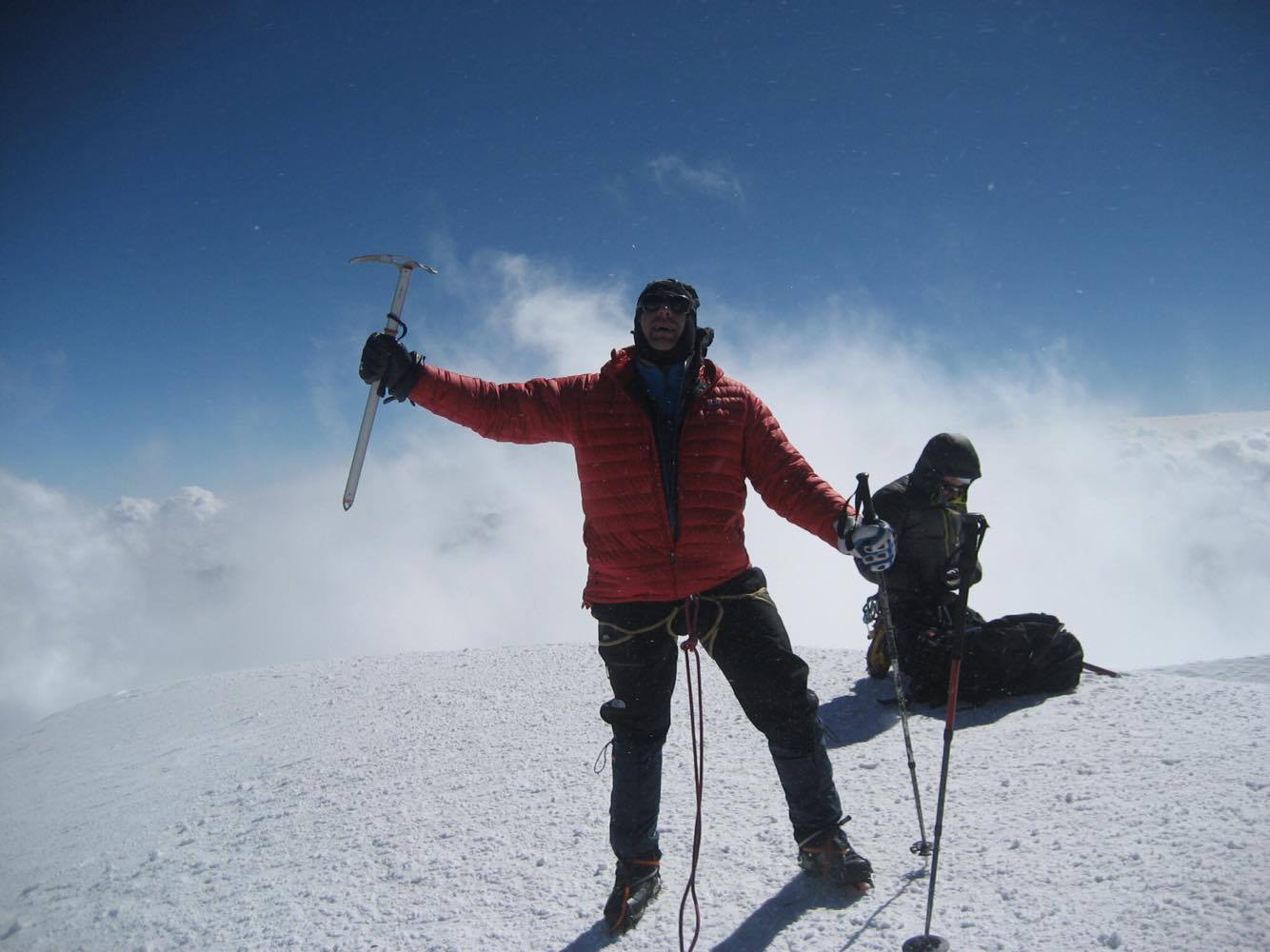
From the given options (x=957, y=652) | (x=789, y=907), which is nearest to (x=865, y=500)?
(x=957, y=652)

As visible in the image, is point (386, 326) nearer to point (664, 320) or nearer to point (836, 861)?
point (664, 320)

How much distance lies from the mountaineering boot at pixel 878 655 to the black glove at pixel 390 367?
4.20 meters

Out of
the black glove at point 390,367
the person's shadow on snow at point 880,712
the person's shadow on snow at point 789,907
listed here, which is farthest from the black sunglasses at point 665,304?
the person's shadow on snow at point 880,712

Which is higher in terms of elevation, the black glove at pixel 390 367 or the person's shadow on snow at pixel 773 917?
the black glove at pixel 390 367

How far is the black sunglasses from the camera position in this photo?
117 inches

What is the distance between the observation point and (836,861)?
288 cm

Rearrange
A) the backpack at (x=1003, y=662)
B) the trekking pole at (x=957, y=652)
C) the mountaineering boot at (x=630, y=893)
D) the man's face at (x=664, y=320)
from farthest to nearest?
the backpack at (x=1003, y=662), the man's face at (x=664, y=320), the mountaineering boot at (x=630, y=893), the trekking pole at (x=957, y=652)

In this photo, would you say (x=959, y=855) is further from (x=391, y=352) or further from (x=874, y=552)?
(x=391, y=352)

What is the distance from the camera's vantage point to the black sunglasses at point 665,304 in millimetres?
2969

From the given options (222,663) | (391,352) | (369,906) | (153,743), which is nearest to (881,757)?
(369,906)

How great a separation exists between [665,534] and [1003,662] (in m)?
3.57

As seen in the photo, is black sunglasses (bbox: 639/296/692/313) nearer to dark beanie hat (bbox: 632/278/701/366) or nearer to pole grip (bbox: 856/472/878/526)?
dark beanie hat (bbox: 632/278/701/366)

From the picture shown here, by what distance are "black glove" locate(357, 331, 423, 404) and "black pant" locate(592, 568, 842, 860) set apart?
1.25m

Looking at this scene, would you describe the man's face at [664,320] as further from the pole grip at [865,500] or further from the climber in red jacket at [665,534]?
the pole grip at [865,500]
